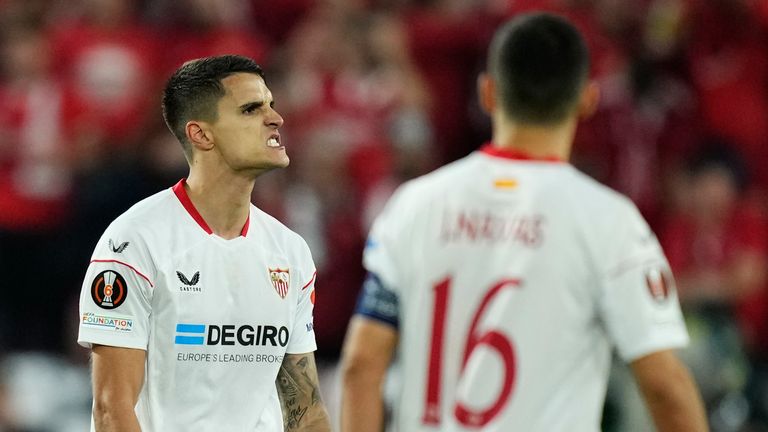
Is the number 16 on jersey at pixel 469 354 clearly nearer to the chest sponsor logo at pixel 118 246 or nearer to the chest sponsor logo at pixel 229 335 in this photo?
the chest sponsor logo at pixel 229 335

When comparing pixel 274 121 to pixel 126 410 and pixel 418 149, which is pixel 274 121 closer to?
pixel 126 410

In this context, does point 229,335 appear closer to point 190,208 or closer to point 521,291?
point 190,208

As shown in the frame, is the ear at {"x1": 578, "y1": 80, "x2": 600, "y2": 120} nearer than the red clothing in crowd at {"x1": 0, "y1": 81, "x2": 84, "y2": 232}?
Yes

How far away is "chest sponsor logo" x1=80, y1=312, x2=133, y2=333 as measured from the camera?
4418 millimetres

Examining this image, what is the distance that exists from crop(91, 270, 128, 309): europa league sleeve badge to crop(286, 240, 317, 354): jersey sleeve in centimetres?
63

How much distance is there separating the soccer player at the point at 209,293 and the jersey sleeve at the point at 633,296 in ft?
3.90

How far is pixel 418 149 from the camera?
1014cm

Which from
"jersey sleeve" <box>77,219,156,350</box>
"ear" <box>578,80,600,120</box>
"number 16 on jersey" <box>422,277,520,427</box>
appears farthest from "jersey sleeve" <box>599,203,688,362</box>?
"jersey sleeve" <box>77,219,156,350</box>

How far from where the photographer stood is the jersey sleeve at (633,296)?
3.93 meters

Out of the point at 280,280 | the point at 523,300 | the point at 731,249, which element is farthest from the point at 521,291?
the point at 731,249

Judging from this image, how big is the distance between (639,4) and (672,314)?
7.92m

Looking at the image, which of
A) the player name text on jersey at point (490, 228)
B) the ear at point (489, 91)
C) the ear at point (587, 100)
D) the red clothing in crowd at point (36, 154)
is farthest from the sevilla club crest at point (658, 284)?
the red clothing in crowd at point (36, 154)

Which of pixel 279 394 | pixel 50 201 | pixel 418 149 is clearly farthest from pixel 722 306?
pixel 279 394

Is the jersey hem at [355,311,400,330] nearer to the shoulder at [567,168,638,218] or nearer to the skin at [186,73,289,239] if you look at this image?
the shoulder at [567,168,638,218]
